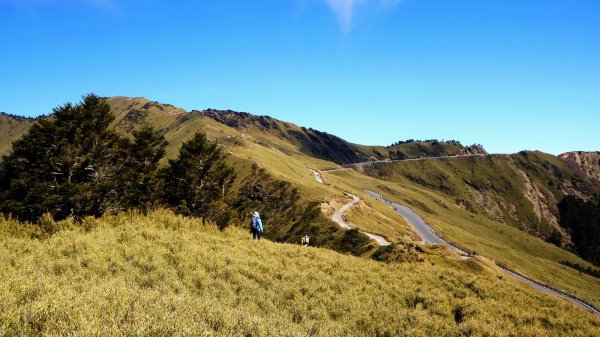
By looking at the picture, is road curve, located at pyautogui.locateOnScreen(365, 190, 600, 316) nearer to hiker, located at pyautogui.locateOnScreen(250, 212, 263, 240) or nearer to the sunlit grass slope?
the sunlit grass slope

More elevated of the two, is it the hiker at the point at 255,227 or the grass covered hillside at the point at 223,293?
the hiker at the point at 255,227

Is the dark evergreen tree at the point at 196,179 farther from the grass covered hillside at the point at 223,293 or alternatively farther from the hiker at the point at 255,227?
the grass covered hillside at the point at 223,293

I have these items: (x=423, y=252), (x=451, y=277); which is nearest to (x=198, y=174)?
(x=423, y=252)

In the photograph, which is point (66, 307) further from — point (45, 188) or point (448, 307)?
point (45, 188)

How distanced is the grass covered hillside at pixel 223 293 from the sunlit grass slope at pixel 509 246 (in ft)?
306

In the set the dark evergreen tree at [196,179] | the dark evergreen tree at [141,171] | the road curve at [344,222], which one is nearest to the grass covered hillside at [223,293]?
the dark evergreen tree at [141,171]

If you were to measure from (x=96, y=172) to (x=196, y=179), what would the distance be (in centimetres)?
1468

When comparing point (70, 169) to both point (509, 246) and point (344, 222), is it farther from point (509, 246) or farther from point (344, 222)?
point (509, 246)

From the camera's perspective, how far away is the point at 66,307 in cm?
762

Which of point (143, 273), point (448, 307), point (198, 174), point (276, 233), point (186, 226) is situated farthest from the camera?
point (276, 233)

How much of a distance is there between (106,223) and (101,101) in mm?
39425

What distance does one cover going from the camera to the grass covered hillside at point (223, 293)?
7762 millimetres

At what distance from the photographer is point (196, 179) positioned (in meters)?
58.3

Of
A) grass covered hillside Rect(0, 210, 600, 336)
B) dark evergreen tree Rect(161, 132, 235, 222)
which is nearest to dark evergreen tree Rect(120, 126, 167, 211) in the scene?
dark evergreen tree Rect(161, 132, 235, 222)
